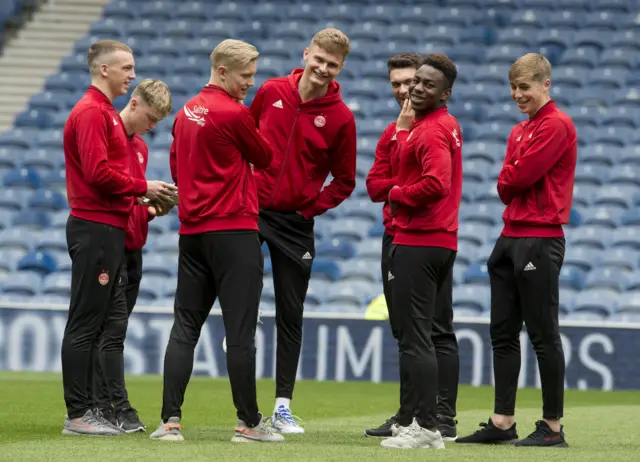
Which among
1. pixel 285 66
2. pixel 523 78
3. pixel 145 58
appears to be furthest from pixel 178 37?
pixel 523 78

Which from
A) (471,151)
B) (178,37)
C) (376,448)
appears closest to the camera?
(376,448)

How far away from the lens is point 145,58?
15789mm

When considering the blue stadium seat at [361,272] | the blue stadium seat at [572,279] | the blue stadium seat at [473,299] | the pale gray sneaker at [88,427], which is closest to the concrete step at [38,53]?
the blue stadium seat at [361,272]

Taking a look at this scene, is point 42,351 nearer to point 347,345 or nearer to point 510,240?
point 347,345

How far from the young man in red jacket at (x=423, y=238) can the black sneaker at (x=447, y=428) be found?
25.3 inches

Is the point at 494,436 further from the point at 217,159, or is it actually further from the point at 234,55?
the point at 234,55

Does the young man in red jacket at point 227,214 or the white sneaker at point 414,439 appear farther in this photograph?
the young man in red jacket at point 227,214

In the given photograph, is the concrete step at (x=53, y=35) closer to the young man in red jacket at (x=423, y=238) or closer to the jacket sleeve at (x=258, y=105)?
the jacket sleeve at (x=258, y=105)

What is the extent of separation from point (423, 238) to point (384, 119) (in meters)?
8.93

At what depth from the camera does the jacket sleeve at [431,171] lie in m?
5.39

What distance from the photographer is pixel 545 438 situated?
5.83 m

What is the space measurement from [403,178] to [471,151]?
8125 millimetres

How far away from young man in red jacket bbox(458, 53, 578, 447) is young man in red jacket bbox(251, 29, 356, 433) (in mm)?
1020

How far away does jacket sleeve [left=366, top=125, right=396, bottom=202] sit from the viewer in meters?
6.25
